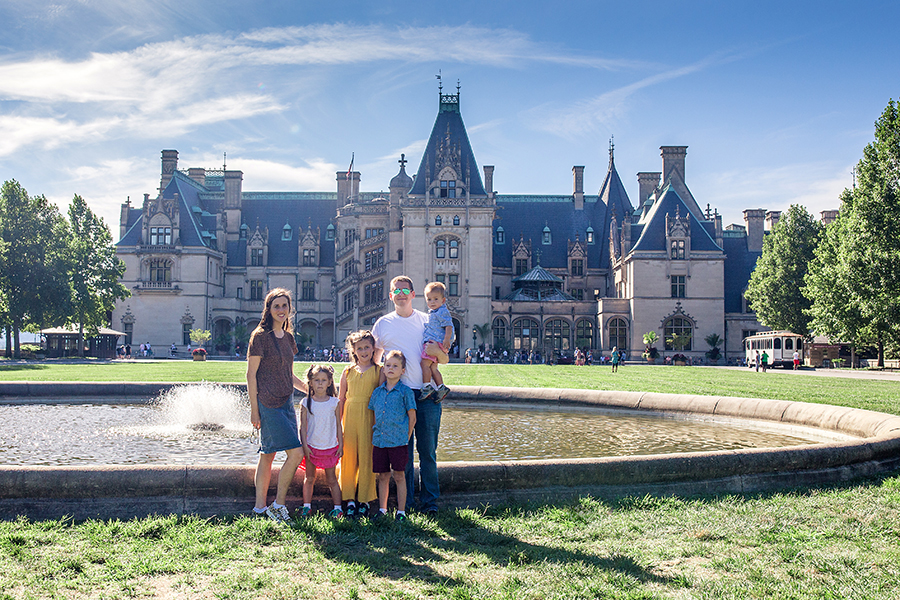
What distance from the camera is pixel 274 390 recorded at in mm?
6734

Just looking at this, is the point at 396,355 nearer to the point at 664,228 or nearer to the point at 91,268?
the point at 91,268

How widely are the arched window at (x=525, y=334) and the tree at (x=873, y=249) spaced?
26.5 meters

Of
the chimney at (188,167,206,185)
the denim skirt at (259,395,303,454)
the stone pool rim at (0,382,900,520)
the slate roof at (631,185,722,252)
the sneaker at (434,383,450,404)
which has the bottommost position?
the stone pool rim at (0,382,900,520)

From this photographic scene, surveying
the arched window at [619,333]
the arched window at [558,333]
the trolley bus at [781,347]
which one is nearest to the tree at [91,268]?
the arched window at [558,333]

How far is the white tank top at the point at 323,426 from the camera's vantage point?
682 cm

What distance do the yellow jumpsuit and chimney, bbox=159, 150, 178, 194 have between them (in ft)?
248

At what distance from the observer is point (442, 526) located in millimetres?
6234

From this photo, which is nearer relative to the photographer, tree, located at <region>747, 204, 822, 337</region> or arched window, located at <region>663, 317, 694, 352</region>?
tree, located at <region>747, 204, 822, 337</region>

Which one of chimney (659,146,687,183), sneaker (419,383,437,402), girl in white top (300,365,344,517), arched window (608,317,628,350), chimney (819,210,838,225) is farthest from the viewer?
chimney (659,146,687,183)

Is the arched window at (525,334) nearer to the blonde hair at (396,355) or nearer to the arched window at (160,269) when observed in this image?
the arched window at (160,269)

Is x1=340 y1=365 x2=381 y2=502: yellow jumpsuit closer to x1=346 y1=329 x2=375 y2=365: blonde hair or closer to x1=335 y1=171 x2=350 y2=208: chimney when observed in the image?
x1=346 y1=329 x2=375 y2=365: blonde hair

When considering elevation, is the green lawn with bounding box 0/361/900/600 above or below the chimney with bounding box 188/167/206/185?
below

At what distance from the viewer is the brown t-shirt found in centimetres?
672

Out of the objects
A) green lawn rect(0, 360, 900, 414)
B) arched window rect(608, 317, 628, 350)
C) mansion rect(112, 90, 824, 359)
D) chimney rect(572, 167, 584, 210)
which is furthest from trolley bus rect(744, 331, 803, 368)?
chimney rect(572, 167, 584, 210)
